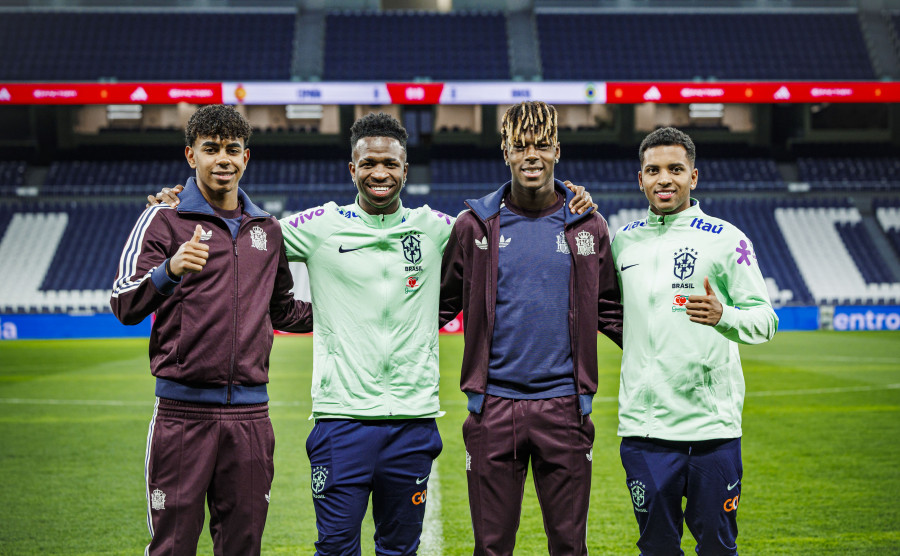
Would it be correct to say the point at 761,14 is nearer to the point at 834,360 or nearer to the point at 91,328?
the point at 834,360

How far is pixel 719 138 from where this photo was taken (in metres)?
27.5

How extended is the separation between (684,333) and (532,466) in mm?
851

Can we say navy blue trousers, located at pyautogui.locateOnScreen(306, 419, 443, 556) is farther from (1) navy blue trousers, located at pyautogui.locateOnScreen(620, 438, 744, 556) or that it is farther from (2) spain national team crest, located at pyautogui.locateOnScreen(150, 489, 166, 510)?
(1) navy blue trousers, located at pyautogui.locateOnScreen(620, 438, 744, 556)

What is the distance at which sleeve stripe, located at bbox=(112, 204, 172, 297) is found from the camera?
3.13m

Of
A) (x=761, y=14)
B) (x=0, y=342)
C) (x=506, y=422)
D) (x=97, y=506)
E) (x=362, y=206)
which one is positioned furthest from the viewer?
(x=761, y=14)

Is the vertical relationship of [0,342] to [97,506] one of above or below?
above

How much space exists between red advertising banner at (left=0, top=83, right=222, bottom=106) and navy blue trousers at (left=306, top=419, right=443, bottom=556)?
21.2 m

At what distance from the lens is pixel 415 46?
88.2 feet

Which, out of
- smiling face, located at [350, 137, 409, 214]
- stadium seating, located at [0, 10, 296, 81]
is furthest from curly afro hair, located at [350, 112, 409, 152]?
stadium seating, located at [0, 10, 296, 81]

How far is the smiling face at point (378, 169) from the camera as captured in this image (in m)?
3.47

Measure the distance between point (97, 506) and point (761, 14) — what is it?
28.4 metres

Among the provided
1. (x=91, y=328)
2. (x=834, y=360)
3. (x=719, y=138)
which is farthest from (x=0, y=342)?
(x=719, y=138)

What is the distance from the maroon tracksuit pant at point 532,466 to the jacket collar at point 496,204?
747mm

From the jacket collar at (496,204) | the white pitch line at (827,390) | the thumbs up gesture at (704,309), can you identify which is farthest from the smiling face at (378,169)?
the white pitch line at (827,390)
